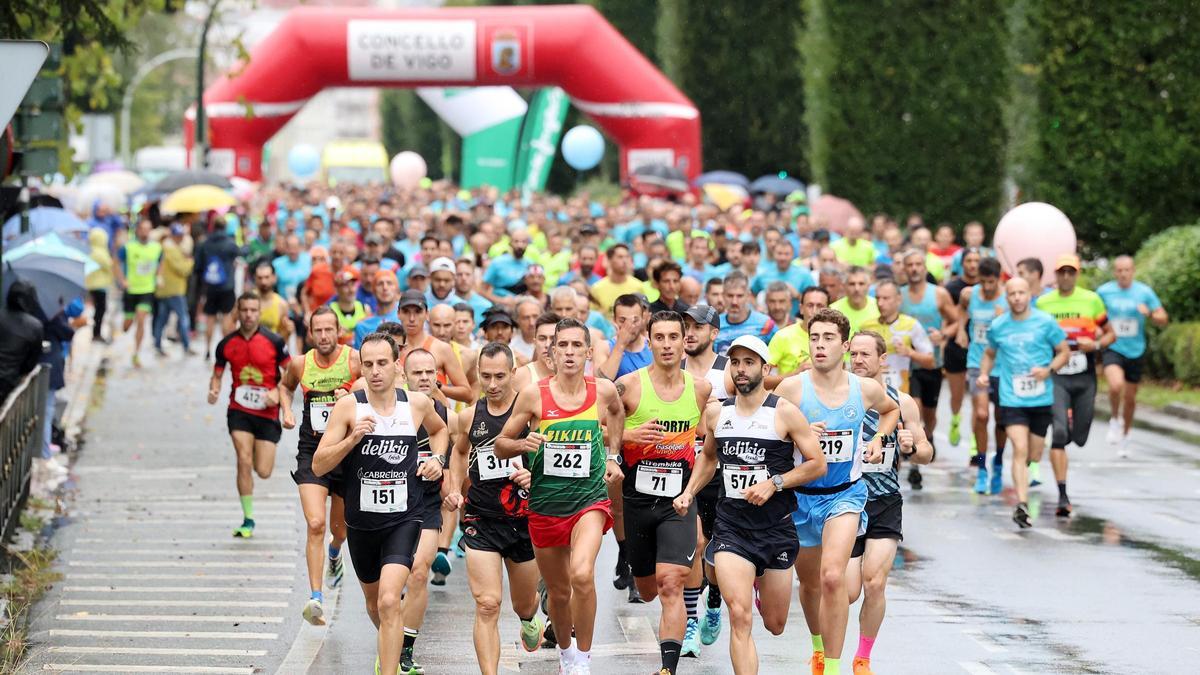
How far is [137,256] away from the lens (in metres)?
26.8

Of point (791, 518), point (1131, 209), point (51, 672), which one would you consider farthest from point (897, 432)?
point (1131, 209)

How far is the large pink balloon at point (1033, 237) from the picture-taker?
20.6m

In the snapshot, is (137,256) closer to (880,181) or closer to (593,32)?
(593,32)

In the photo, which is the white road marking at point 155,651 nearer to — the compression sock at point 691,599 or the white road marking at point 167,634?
the white road marking at point 167,634

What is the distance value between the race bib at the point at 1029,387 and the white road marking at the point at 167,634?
6.15 metres

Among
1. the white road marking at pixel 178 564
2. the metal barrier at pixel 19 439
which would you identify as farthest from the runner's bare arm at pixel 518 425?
the metal barrier at pixel 19 439

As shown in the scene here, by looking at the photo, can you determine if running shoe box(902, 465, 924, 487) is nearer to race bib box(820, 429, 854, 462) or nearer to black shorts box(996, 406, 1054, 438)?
black shorts box(996, 406, 1054, 438)

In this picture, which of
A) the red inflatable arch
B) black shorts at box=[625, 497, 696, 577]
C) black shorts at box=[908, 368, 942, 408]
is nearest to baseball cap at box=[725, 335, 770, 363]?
black shorts at box=[625, 497, 696, 577]

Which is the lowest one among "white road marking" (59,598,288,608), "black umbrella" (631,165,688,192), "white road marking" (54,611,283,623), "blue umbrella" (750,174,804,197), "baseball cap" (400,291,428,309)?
"white road marking" (54,611,283,623)

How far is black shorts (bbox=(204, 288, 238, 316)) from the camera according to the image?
26.2 m

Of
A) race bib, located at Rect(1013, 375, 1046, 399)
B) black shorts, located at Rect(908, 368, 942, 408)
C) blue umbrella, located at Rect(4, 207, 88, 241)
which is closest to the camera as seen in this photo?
race bib, located at Rect(1013, 375, 1046, 399)

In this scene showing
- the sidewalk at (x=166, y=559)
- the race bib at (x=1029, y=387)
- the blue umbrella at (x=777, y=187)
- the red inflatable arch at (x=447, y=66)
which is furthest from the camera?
the blue umbrella at (x=777, y=187)

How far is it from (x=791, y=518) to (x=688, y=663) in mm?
1228

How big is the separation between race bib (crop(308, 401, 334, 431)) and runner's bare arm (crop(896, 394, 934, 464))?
332cm
